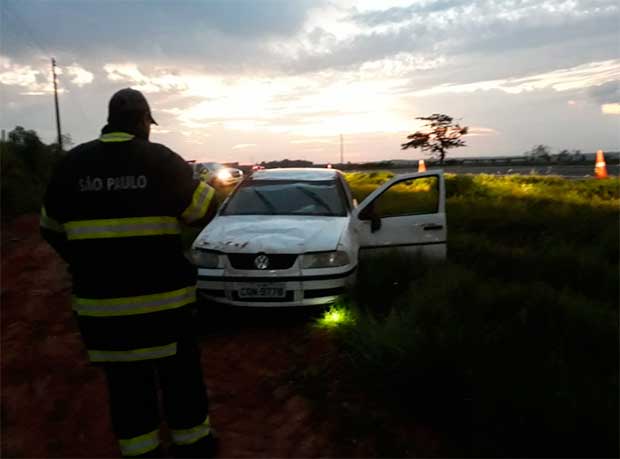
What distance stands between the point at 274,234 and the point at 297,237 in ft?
0.75

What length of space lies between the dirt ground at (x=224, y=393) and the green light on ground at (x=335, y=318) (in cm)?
15

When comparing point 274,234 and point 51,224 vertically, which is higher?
point 51,224

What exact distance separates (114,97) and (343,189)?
4.43m

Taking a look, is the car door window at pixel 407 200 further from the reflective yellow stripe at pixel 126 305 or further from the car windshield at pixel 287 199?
the reflective yellow stripe at pixel 126 305

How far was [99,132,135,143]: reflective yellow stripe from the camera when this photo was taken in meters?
2.79

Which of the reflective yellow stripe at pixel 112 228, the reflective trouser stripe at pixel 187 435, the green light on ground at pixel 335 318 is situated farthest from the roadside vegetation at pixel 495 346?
the reflective yellow stripe at pixel 112 228

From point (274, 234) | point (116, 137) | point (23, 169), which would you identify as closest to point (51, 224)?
point (116, 137)

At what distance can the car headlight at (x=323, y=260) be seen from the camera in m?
5.30

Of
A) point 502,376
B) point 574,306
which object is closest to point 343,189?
point 574,306

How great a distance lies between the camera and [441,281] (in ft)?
16.6

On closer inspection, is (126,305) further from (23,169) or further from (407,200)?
(407,200)

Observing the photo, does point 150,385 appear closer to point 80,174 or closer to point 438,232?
point 80,174

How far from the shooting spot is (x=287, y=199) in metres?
6.63

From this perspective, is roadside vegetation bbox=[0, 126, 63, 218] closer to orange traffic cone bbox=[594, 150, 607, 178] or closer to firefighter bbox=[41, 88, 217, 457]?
firefighter bbox=[41, 88, 217, 457]
